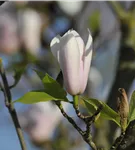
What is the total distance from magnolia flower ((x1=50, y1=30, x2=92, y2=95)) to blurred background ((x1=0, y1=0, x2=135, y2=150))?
70 centimetres

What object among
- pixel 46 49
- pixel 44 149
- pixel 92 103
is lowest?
pixel 44 149

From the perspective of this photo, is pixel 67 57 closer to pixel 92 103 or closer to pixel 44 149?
pixel 92 103

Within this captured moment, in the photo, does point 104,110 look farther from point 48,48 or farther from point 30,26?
point 30,26

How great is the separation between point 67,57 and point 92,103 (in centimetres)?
9

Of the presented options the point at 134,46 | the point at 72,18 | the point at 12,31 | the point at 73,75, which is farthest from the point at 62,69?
the point at 12,31

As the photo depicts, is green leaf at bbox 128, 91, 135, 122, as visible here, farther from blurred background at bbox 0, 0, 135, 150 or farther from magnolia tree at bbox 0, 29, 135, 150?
blurred background at bbox 0, 0, 135, 150

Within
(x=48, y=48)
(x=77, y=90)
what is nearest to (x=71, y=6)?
(x=48, y=48)

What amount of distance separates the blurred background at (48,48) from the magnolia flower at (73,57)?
0.70m

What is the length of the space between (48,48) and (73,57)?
1.39 m

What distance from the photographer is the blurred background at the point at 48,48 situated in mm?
1814

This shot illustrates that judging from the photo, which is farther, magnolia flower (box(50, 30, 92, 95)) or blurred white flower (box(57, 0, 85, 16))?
blurred white flower (box(57, 0, 85, 16))

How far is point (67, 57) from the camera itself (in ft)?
3.30

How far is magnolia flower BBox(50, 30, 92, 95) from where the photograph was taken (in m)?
1.00

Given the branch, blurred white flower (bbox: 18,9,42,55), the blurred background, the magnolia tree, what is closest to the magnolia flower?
the magnolia tree
